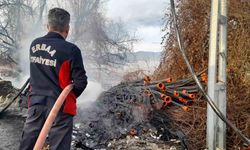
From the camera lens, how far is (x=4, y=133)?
6.26m

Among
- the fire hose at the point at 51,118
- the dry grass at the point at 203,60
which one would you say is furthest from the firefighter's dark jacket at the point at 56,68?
the dry grass at the point at 203,60

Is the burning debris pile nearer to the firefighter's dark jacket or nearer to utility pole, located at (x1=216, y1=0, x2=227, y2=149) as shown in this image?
utility pole, located at (x1=216, y1=0, x2=227, y2=149)

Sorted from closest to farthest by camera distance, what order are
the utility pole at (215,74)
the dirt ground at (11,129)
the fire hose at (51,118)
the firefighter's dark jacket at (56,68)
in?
the fire hose at (51,118)
the firefighter's dark jacket at (56,68)
the utility pole at (215,74)
the dirt ground at (11,129)

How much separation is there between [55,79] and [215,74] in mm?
2498

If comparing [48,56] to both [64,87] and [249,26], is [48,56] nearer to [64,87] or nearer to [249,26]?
[64,87]

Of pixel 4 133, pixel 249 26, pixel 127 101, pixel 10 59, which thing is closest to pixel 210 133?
pixel 127 101

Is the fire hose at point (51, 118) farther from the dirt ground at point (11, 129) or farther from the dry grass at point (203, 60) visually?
the dry grass at point (203, 60)

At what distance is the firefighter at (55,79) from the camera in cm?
349

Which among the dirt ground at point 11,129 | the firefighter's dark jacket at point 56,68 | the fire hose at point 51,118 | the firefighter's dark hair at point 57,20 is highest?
the firefighter's dark hair at point 57,20

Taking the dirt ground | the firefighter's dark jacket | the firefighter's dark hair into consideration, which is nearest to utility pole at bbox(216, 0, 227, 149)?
the firefighter's dark jacket

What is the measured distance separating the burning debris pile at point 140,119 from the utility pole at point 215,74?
92cm

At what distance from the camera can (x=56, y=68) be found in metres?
3.51

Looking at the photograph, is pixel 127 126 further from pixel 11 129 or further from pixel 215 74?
pixel 11 129

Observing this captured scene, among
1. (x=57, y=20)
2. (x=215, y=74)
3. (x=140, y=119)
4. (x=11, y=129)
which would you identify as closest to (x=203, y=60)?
(x=140, y=119)
